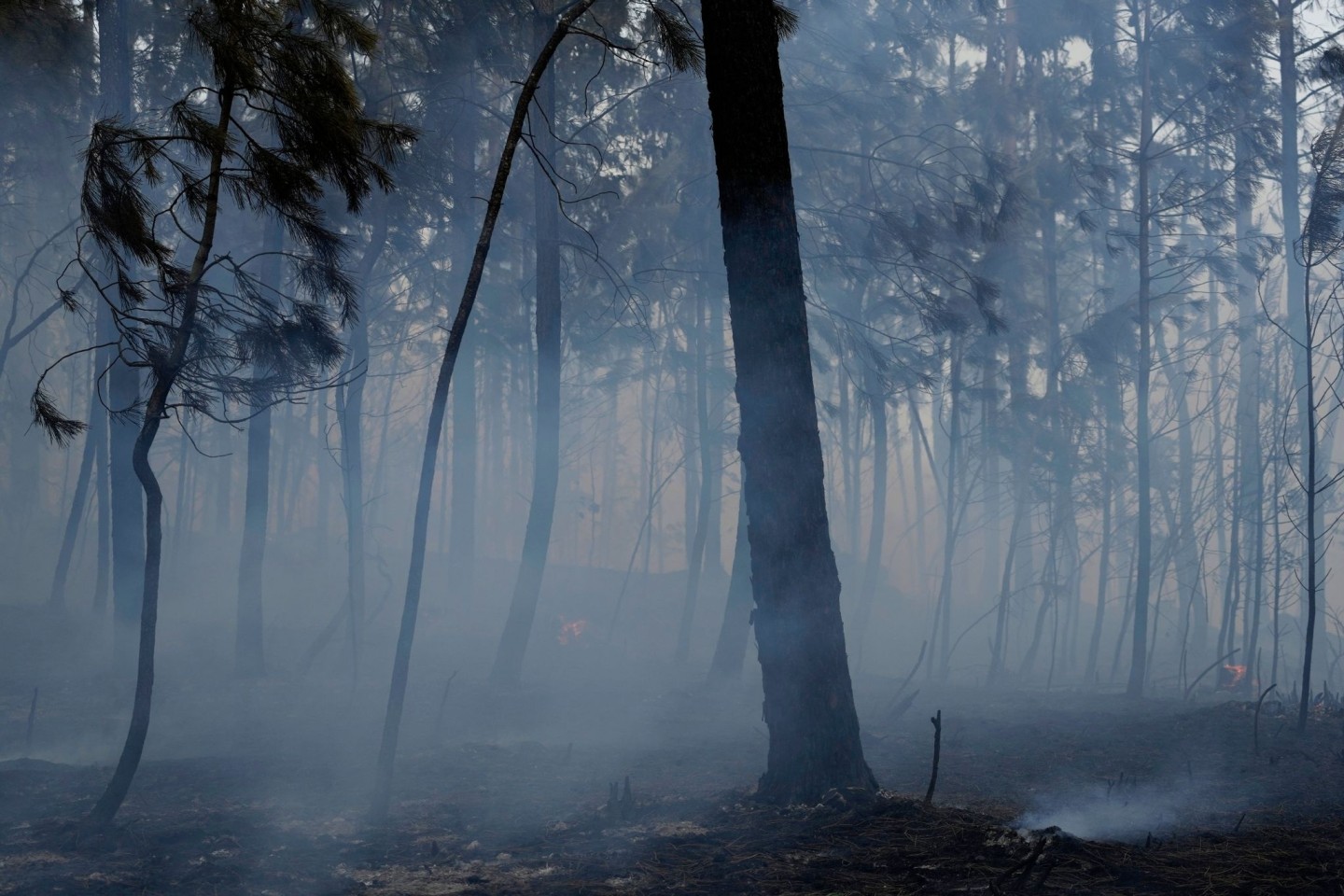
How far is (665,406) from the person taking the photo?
27906mm

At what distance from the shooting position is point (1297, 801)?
6344 millimetres

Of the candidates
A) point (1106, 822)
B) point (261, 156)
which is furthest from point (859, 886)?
point (261, 156)

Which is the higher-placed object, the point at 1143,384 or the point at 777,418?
the point at 1143,384

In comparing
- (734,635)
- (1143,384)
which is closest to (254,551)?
(734,635)

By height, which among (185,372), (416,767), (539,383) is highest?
(539,383)

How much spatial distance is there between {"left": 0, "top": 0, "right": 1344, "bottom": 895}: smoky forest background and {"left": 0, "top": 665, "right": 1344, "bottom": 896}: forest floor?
5cm

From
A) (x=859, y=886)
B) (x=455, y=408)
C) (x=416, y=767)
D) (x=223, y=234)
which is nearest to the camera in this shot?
(x=859, y=886)

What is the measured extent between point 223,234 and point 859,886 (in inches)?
710

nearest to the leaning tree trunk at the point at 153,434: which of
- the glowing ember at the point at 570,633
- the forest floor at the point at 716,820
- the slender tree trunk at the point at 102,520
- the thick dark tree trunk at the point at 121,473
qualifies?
the forest floor at the point at 716,820

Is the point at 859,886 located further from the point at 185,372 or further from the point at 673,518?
the point at 673,518

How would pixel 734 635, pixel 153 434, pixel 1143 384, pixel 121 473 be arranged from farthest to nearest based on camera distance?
pixel 734 635, pixel 1143 384, pixel 121 473, pixel 153 434

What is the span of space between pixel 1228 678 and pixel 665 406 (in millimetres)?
16153

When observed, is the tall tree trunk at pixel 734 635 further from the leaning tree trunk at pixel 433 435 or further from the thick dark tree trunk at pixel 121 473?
the thick dark tree trunk at pixel 121 473

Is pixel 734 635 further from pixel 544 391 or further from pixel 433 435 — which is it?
pixel 433 435
